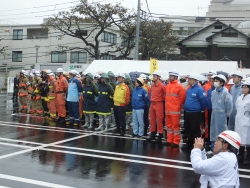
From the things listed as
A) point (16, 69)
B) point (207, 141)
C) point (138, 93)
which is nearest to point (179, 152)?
point (207, 141)

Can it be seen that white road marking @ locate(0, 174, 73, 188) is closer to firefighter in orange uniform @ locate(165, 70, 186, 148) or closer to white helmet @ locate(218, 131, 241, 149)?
white helmet @ locate(218, 131, 241, 149)

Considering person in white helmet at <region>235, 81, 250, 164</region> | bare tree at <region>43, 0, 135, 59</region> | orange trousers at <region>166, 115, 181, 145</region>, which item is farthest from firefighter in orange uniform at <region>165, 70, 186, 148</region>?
bare tree at <region>43, 0, 135, 59</region>

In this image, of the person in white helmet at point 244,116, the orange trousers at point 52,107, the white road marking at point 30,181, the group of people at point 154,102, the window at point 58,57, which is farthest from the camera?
the window at point 58,57

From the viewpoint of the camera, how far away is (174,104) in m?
9.83

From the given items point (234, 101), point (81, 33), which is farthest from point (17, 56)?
point (234, 101)

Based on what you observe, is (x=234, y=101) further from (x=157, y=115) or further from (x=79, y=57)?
(x=79, y=57)

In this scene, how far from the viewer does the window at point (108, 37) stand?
44688 millimetres

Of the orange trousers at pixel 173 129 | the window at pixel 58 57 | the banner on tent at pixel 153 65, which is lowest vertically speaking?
the orange trousers at pixel 173 129

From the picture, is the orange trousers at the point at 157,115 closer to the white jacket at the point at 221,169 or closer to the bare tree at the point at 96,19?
the white jacket at the point at 221,169

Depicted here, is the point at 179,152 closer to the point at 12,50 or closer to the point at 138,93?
the point at 138,93

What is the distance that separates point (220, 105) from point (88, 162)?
3565mm

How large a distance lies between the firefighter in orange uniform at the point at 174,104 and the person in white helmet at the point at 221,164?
5.56 m

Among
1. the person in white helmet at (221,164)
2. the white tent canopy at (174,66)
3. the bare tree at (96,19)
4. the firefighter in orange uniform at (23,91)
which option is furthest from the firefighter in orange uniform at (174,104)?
the bare tree at (96,19)

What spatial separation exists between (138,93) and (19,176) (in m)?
5.34
